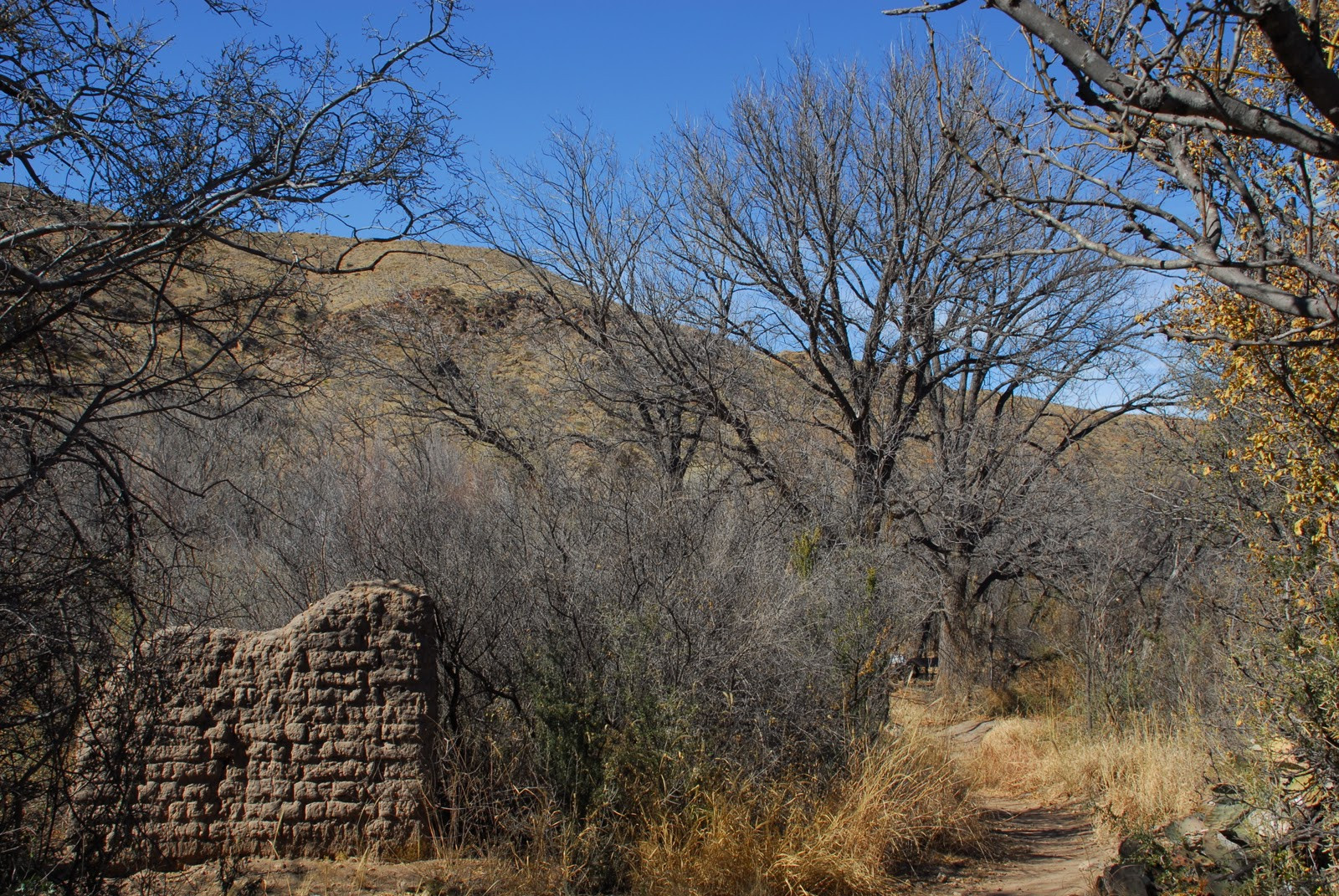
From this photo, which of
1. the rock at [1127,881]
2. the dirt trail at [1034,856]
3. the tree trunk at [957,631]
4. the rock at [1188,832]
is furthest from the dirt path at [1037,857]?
the tree trunk at [957,631]

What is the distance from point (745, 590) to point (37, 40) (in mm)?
5649

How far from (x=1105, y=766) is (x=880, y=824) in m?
3.21

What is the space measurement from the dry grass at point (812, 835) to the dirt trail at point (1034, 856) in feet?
1.12

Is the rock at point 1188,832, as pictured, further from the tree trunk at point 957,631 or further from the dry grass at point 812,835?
the tree trunk at point 957,631

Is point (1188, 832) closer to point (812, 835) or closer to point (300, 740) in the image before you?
point (812, 835)

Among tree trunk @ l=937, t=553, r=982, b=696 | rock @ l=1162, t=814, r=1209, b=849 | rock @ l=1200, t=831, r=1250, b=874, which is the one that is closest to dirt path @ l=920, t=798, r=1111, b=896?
rock @ l=1162, t=814, r=1209, b=849

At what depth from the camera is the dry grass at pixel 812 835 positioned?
5965 mm

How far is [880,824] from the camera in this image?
6645 mm

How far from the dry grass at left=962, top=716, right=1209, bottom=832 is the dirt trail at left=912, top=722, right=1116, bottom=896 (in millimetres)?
260

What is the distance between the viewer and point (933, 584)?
540 inches

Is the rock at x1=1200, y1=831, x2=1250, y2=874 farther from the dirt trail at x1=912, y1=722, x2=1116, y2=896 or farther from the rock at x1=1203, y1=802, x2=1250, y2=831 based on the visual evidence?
the dirt trail at x1=912, y1=722, x2=1116, y2=896

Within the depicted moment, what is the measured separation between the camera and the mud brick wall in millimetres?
6133

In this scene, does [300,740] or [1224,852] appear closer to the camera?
[1224,852]

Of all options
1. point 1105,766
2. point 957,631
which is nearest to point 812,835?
point 1105,766
